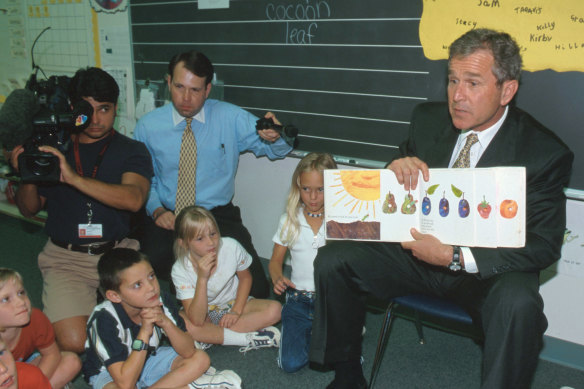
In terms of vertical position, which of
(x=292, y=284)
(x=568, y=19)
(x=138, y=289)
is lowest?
(x=292, y=284)

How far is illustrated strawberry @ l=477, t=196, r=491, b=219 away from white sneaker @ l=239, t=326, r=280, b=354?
4.24 ft

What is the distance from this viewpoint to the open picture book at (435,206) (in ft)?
5.90

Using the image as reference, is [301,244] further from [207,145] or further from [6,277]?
[6,277]

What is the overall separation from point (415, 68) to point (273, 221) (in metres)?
1.42

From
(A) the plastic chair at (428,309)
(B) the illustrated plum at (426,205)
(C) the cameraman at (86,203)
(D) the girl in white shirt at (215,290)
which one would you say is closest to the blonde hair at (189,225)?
(D) the girl in white shirt at (215,290)

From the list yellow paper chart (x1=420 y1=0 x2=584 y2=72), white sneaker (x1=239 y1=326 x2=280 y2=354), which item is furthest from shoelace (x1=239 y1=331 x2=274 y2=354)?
yellow paper chart (x1=420 y1=0 x2=584 y2=72)

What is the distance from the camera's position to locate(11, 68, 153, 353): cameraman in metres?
2.39

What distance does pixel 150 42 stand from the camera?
3.50 meters

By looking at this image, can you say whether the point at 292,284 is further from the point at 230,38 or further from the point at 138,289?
the point at 230,38

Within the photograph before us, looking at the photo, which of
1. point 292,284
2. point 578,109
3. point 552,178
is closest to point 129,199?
point 292,284

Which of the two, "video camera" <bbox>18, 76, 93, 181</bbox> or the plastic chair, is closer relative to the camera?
the plastic chair

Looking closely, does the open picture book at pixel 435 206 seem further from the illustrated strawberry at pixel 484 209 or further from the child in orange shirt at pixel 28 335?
the child in orange shirt at pixel 28 335

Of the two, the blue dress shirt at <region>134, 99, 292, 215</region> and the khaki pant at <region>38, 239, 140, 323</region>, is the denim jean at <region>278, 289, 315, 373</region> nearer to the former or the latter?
the blue dress shirt at <region>134, 99, 292, 215</region>

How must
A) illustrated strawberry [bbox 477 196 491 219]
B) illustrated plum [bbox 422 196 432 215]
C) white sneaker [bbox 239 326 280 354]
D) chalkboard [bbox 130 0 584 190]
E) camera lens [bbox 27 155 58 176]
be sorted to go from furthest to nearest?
white sneaker [bbox 239 326 280 354] → chalkboard [bbox 130 0 584 190] → camera lens [bbox 27 155 58 176] → illustrated plum [bbox 422 196 432 215] → illustrated strawberry [bbox 477 196 491 219]
